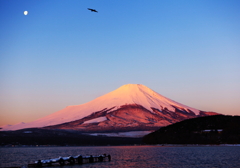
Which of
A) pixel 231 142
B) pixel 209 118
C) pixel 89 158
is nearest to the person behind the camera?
pixel 89 158

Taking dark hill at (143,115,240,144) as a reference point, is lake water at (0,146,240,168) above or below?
below

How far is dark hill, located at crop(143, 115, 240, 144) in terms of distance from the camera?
169m

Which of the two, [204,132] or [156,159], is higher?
A: [204,132]

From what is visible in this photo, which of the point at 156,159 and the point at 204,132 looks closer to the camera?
the point at 156,159

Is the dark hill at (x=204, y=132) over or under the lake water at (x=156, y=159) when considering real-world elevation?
over

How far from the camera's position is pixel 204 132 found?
6983 inches

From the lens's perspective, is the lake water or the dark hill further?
the dark hill

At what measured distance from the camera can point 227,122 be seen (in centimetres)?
18425

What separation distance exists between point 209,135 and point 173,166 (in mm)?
110029

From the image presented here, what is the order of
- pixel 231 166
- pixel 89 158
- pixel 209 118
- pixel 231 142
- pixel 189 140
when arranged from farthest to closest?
pixel 209 118, pixel 189 140, pixel 231 142, pixel 89 158, pixel 231 166

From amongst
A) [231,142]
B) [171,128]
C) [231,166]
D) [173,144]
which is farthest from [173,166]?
[171,128]

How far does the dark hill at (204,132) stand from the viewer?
169 m

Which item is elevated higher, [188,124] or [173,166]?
[188,124]

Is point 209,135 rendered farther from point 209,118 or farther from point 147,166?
point 147,166
